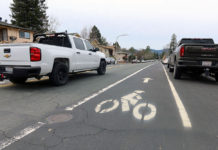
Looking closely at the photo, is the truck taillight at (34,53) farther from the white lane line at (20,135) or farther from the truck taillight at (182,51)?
the truck taillight at (182,51)

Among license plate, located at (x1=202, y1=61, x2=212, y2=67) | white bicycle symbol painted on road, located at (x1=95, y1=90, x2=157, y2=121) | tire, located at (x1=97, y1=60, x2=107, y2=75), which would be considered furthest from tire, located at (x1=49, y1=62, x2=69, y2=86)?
license plate, located at (x1=202, y1=61, x2=212, y2=67)

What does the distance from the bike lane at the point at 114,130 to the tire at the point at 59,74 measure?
7.57 feet

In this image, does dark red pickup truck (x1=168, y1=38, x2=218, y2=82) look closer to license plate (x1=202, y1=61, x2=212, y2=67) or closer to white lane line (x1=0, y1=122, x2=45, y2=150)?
license plate (x1=202, y1=61, x2=212, y2=67)

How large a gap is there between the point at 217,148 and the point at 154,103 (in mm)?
1859

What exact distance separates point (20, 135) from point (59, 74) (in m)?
3.56

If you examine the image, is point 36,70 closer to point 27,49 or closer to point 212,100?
point 27,49

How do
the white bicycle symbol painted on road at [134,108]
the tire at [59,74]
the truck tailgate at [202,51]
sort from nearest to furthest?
the white bicycle symbol painted on road at [134,108]
the tire at [59,74]
the truck tailgate at [202,51]

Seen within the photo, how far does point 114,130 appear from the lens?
7.86ft

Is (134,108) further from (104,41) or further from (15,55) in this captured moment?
(104,41)

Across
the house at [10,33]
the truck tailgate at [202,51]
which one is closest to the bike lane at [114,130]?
the truck tailgate at [202,51]

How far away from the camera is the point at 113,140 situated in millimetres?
2107

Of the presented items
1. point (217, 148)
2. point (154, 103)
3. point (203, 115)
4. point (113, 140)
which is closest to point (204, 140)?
point (217, 148)

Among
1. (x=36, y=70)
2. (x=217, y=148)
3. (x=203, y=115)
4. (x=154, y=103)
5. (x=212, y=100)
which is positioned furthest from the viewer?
(x=36, y=70)

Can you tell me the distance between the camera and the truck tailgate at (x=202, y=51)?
6576mm
